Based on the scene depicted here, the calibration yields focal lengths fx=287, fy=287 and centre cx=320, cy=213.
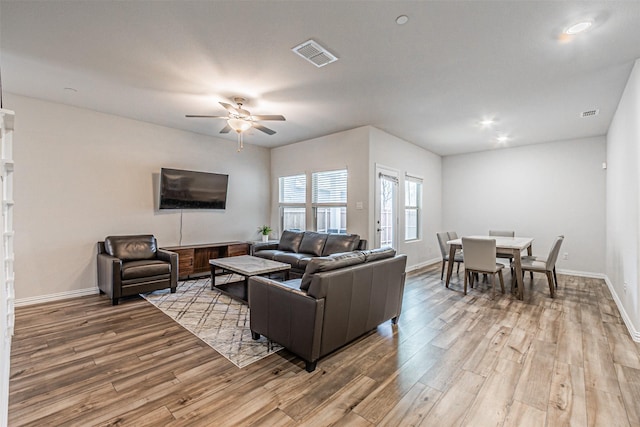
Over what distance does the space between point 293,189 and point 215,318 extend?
3628 mm

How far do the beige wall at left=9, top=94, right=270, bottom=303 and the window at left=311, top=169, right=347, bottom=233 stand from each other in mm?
2277

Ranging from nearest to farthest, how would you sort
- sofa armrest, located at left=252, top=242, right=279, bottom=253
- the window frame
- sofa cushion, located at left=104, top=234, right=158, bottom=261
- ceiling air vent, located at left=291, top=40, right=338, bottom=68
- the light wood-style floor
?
the light wood-style floor
ceiling air vent, located at left=291, top=40, right=338, bottom=68
sofa cushion, located at left=104, top=234, right=158, bottom=261
the window frame
sofa armrest, located at left=252, top=242, right=279, bottom=253

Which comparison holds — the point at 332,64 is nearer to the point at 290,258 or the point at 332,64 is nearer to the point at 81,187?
the point at 290,258

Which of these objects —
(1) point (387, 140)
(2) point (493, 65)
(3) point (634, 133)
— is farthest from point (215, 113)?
(3) point (634, 133)

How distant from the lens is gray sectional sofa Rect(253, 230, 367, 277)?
15.6ft

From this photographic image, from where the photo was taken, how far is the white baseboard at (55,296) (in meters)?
3.83

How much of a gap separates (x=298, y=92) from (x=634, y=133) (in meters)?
3.72

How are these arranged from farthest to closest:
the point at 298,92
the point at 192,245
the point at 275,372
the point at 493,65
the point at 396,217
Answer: the point at 396,217 < the point at 192,245 < the point at 298,92 < the point at 493,65 < the point at 275,372

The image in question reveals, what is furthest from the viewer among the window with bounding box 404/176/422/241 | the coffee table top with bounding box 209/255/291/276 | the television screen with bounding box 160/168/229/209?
the window with bounding box 404/176/422/241

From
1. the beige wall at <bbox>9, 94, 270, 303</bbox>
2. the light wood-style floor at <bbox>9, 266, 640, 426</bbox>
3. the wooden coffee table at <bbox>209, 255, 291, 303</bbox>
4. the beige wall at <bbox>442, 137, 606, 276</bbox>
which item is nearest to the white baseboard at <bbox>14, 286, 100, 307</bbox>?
the beige wall at <bbox>9, 94, 270, 303</bbox>

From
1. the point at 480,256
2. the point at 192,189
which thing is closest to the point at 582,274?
the point at 480,256

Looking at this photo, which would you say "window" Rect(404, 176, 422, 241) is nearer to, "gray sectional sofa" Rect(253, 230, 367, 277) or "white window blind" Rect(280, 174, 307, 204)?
"gray sectional sofa" Rect(253, 230, 367, 277)

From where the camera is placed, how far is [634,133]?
3.04m

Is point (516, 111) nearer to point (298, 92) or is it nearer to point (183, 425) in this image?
point (298, 92)
